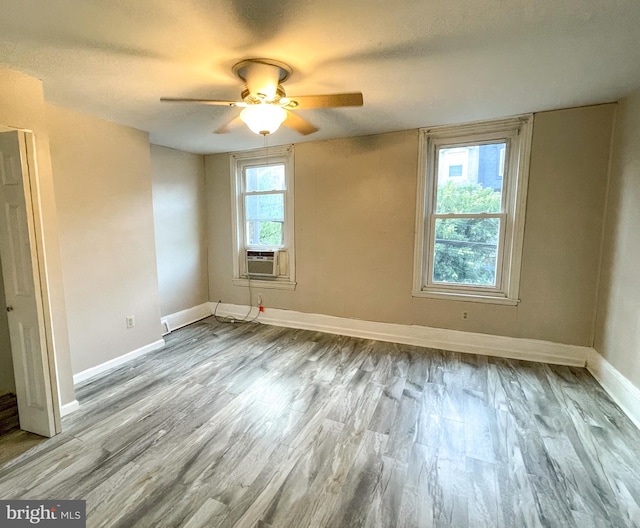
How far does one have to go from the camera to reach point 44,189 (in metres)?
2.26

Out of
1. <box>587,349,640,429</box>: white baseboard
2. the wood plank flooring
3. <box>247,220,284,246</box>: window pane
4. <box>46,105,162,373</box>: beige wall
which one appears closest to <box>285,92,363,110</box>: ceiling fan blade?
<box>46,105,162,373</box>: beige wall

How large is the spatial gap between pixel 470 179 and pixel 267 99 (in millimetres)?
2420

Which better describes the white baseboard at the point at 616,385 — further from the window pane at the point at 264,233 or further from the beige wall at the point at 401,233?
the window pane at the point at 264,233

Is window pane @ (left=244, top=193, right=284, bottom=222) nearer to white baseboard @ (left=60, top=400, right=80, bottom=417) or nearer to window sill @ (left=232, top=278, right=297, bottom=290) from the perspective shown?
window sill @ (left=232, top=278, right=297, bottom=290)

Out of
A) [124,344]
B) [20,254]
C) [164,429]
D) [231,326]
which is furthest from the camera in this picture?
[231,326]

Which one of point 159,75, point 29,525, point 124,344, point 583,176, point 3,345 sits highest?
point 159,75

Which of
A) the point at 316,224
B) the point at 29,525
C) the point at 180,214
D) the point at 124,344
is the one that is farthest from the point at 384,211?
the point at 29,525

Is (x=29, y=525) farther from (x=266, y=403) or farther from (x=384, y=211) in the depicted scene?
(x=384, y=211)

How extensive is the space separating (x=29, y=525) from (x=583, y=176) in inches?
182

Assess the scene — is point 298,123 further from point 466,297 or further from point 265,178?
point 466,297

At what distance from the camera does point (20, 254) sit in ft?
6.54

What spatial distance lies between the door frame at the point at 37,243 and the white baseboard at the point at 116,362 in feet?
2.67

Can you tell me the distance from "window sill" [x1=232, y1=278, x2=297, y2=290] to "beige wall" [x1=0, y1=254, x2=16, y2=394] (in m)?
2.52
